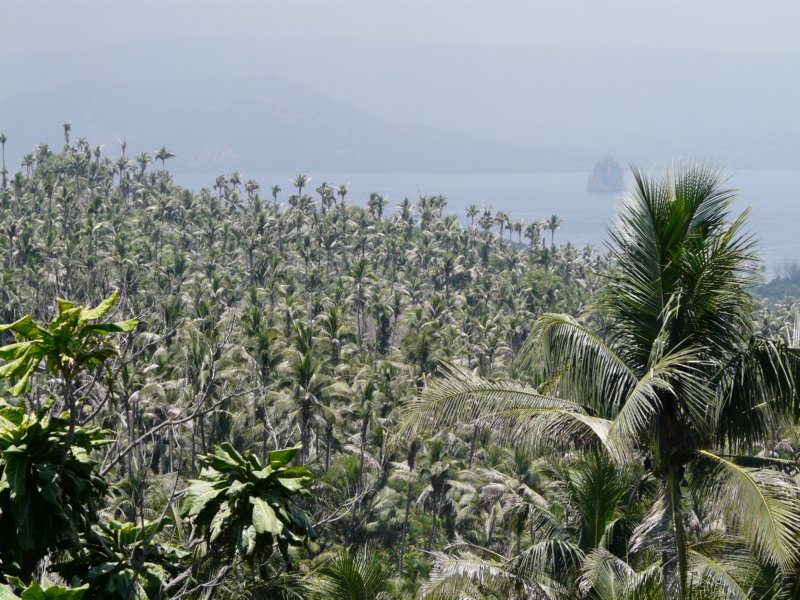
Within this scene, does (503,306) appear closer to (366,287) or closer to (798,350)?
(366,287)

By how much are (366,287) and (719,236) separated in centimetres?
9313

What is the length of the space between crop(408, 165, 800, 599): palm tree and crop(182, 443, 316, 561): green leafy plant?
1.97 m

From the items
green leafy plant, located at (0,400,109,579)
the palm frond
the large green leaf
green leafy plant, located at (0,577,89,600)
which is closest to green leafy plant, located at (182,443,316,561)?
the large green leaf

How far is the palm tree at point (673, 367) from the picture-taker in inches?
445

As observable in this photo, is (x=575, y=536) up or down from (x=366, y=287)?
up

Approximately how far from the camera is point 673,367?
11148mm

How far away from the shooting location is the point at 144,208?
429 ft

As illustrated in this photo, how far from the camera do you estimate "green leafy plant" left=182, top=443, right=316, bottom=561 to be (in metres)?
10.2

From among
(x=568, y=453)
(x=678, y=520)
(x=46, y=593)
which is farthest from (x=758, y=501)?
(x=46, y=593)

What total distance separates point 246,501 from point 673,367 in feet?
18.2

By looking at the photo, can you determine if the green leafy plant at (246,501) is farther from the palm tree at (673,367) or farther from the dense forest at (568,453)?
the palm tree at (673,367)

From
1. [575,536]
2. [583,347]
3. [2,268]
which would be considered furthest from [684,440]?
[2,268]

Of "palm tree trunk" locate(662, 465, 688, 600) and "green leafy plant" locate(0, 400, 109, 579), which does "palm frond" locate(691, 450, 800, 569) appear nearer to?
"palm tree trunk" locate(662, 465, 688, 600)

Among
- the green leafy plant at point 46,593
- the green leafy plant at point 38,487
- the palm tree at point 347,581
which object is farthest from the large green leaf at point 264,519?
the palm tree at point 347,581
